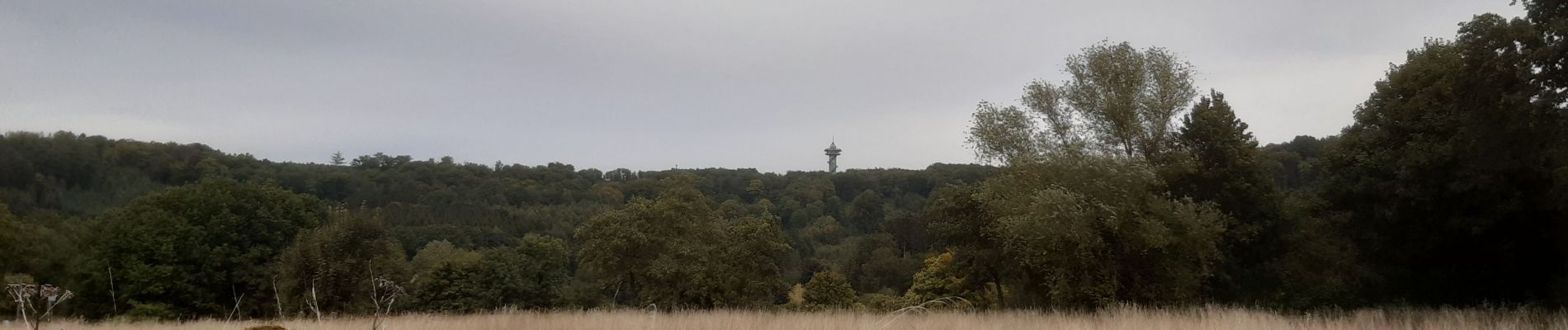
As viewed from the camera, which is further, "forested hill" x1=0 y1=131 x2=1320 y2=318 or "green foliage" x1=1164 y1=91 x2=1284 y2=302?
"forested hill" x1=0 y1=131 x2=1320 y2=318

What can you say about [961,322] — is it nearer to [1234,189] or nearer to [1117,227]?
[1117,227]

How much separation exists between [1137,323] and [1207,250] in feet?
40.9

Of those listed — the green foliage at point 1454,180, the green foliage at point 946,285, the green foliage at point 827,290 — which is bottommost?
the green foliage at point 827,290

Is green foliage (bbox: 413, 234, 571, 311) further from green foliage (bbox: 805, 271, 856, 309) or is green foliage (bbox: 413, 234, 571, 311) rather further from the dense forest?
green foliage (bbox: 805, 271, 856, 309)

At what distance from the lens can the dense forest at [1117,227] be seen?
59.8 feet

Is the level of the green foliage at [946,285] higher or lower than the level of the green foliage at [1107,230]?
lower

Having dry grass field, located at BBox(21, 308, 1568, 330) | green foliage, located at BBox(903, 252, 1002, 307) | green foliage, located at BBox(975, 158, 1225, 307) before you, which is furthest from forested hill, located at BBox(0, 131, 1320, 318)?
dry grass field, located at BBox(21, 308, 1568, 330)

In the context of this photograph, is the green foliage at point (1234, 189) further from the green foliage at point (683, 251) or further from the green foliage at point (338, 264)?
the green foliage at point (338, 264)

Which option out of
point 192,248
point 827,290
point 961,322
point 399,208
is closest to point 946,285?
point 827,290

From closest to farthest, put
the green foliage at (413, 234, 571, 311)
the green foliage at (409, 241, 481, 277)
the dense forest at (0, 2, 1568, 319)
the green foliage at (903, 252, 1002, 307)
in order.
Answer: the dense forest at (0, 2, 1568, 319) → the green foliage at (903, 252, 1002, 307) → the green foliage at (413, 234, 571, 311) → the green foliage at (409, 241, 481, 277)

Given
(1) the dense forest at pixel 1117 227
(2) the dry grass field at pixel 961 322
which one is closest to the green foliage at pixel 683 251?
(1) the dense forest at pixel 1117 227

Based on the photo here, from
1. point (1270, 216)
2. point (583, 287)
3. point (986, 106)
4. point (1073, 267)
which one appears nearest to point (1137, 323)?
point (1073, 267)

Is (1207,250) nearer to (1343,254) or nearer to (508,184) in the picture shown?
(1343,254)

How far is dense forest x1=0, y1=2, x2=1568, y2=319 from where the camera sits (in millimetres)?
18234
